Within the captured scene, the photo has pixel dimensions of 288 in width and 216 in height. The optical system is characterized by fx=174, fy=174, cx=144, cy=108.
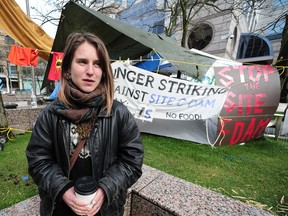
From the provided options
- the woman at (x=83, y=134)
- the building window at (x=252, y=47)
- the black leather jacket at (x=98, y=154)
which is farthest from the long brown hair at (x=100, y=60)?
the building window at (x=252, y=47)

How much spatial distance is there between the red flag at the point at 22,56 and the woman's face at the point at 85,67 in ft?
15.6

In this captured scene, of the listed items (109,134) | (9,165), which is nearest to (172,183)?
(109,134)

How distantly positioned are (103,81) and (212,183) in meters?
2.79

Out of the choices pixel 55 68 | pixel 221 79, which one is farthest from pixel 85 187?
pixel 55 68

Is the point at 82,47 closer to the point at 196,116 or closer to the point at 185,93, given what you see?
the point at 185,93

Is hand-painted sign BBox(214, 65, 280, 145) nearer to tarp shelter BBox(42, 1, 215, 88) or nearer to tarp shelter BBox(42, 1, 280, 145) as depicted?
tarp shelter BBox(42, 1, 280, 145)

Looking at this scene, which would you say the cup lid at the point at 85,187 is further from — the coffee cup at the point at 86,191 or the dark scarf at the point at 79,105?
the dark scarf at the point at 79,105

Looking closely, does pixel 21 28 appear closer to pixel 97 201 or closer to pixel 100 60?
pixel 100 60

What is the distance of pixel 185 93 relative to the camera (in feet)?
14.8

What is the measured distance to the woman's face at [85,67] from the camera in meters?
1.25

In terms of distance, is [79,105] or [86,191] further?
[79,105]

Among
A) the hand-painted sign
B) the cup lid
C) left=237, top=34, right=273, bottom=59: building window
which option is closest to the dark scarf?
the cup lid

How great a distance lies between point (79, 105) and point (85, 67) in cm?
28

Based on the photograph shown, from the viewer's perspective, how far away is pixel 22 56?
16.2ft
